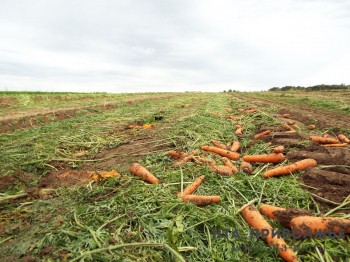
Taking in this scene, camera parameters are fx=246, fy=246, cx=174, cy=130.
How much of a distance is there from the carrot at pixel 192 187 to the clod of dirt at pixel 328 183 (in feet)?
4.84

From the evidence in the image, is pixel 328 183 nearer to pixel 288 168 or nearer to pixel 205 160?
pixel 288 168

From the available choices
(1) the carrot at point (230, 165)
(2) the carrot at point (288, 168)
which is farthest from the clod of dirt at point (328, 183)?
(1) the carrot at point (230, 165)

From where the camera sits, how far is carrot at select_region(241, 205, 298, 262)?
218 cm

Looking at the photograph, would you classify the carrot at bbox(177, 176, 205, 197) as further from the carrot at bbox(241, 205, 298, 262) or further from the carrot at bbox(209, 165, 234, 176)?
the carrot at bbox(241, 205, 298, 262)

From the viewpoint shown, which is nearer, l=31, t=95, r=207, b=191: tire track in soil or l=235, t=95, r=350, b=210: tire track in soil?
l=235, t=95, r=350, b=210: tire track in soil

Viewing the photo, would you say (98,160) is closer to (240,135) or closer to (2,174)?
(2,174)

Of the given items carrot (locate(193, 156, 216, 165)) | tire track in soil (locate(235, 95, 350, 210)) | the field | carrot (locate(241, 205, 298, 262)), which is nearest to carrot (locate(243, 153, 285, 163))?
the field

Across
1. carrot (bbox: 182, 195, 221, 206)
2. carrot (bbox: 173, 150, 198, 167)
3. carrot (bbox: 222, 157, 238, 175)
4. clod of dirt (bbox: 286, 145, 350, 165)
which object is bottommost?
carrot (bbox: 182, 195, 221, 206)

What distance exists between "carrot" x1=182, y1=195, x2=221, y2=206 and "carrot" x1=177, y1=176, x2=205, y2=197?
0.39 feet

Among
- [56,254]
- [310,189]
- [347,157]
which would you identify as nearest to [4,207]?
[56,254]

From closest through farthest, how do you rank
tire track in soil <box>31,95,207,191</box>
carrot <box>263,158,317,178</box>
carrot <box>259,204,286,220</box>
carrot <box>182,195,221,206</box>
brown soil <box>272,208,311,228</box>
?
brown soil <box>272,208,311,228</box>
carrot <box>259,204,286,220</box>
carrot <box>182,195,221,206</box>
tire track in soil <box>31,95,207,191</box>
carrot <box>263,158,317,178</box>

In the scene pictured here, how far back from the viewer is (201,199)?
9.53 feet

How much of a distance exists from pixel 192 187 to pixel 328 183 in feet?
6.25

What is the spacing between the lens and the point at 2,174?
3.82 meters
